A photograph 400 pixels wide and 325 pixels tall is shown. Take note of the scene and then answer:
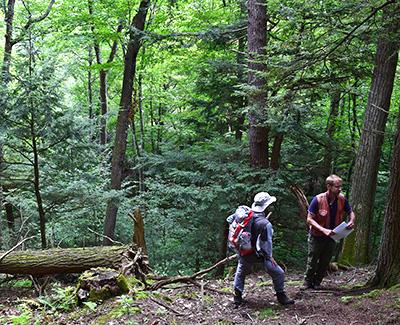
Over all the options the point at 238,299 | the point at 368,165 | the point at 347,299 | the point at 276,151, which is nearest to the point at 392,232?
the point at 347,299

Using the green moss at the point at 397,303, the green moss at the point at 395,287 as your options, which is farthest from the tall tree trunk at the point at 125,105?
the green moss at the point at 397,303

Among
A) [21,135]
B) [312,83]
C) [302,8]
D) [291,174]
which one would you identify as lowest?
[291,174]

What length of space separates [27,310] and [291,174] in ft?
22.4

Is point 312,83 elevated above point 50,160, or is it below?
above

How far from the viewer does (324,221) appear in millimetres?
6152

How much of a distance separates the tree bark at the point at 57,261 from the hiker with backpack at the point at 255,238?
8.64ft

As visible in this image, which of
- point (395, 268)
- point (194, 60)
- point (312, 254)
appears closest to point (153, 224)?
point (194, 60)

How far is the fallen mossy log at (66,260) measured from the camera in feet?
23.4

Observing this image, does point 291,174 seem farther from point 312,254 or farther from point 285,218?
point 312,254

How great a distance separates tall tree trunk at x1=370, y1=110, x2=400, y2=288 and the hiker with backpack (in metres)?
1.48

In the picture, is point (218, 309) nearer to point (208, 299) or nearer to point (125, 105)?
point (208, 299)

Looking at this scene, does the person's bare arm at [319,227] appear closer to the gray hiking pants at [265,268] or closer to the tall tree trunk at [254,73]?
the gray hiking pants at [265,268]

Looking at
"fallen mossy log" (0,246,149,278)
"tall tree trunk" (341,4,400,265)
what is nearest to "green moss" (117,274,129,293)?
"fallen mossy log" (0,246,149,278)

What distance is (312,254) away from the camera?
21.2 feet
